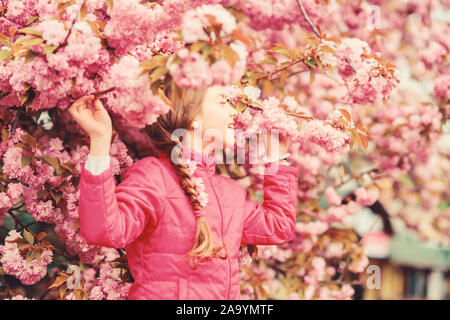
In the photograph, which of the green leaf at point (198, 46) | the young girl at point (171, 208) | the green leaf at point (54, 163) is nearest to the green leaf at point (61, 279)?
the green leaf at point (54, 163)

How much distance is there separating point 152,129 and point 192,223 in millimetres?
398

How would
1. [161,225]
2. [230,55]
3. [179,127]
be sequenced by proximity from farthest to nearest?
→ [179,127] < [161,225] < [230,55]

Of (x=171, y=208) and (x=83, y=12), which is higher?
(x=83, y=12)

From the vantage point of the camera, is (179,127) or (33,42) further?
(179,127)

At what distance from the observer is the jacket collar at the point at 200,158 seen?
189cm

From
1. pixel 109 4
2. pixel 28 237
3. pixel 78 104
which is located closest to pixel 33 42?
pixel 78 104

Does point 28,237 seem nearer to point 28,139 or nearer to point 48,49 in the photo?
point 28,139

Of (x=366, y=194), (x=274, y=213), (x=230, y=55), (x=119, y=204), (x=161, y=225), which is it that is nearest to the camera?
(x=230, y=55)

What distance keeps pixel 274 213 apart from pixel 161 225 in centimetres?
55

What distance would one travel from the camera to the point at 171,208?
1.80m

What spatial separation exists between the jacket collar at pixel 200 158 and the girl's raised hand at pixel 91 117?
0.35 meters

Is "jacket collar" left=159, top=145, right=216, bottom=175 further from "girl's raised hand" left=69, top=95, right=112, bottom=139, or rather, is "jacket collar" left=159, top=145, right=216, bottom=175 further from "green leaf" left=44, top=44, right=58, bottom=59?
"green leaf" left=44, top=44, right=58, bottom=59

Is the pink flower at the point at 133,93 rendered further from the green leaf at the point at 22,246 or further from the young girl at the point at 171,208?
the green leaf at the point at 22,246

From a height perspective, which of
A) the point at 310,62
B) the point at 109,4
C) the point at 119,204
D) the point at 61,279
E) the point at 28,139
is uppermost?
the point at 109,4
